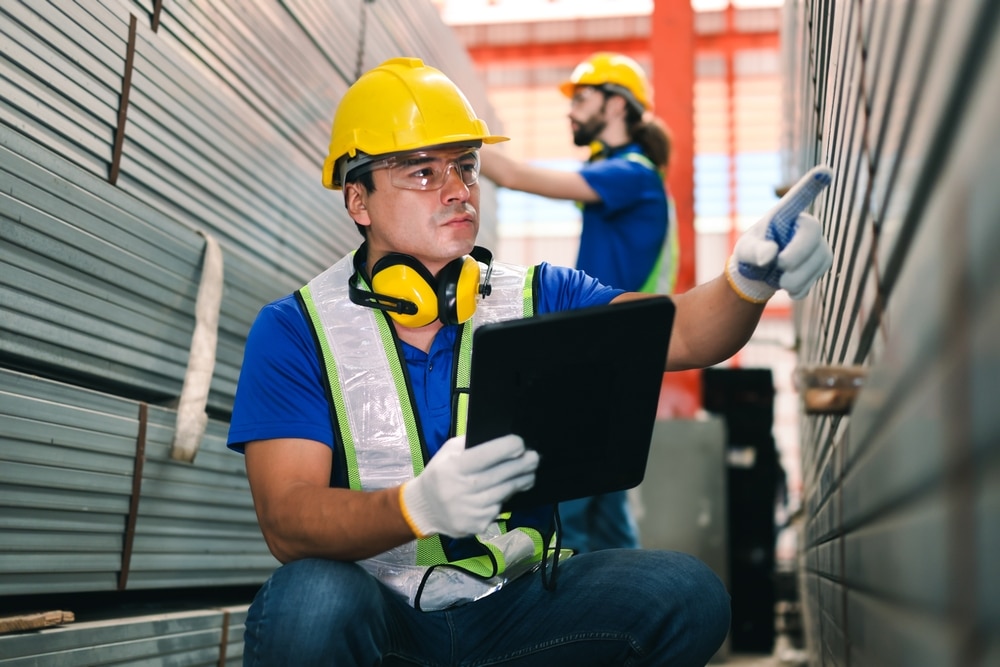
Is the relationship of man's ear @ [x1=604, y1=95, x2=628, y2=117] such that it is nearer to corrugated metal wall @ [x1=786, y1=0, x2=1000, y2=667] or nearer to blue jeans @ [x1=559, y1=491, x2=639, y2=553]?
blue jeans @ [x1=559, y1=491, x2=639, y2=553]

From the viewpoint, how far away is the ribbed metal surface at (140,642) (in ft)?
6.14

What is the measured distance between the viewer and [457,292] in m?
1.89

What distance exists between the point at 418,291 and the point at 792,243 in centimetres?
73

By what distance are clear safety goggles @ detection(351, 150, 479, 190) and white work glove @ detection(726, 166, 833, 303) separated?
0.72 meters

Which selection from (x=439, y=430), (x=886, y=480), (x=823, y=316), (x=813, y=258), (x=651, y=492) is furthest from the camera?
(x=651, y=492)

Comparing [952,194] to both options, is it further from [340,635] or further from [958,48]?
[340,635]

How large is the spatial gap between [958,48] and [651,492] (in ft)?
15.2

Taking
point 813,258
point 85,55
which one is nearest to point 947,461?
point 813,258

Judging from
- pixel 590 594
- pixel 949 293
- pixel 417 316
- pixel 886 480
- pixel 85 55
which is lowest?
pixel 590 594

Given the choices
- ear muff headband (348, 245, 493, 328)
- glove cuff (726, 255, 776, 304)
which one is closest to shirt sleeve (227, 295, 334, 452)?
ear muff headband (348, 245, 493, 328)

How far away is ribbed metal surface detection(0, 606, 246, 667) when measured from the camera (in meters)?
1.87

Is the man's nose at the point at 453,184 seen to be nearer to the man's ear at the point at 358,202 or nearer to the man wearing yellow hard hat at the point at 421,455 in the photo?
the man wearing yellow hard hat at the point at 421,455

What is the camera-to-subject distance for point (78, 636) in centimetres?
199

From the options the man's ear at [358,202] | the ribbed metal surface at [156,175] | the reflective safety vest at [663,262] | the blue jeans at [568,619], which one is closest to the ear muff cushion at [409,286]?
the man's ear at [358,202]
